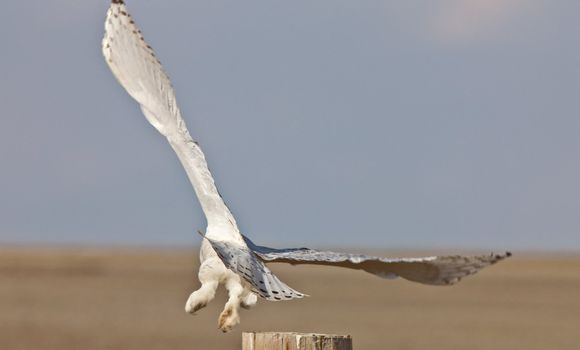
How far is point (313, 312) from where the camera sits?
20812 mm

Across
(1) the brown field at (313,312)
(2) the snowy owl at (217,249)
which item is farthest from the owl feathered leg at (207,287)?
(1) the brown field at (313,312)

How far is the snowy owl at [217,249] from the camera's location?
4.75m

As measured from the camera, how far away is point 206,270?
5.60 metres

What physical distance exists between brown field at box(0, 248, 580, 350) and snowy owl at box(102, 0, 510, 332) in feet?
30.6

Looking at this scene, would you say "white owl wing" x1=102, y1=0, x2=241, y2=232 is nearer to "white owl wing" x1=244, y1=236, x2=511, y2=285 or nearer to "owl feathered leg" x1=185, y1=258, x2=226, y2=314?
"owl feathered leg" x1=185, y1=258, x2=226, y2=314

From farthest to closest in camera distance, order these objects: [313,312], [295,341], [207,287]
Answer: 1. [313,312]
2. [207,287]
3. [295,341]

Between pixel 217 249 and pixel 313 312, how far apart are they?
51.5 feet

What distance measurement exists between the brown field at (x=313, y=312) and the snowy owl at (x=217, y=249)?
9.34 m

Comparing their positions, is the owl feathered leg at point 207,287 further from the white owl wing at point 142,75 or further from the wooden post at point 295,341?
the white owl wing at point 142,75

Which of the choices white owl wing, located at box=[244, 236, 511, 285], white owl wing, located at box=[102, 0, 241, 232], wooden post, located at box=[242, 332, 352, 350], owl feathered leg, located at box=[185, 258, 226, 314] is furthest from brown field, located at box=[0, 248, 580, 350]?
white owl wing, located at box=[244, 236, 511, 285]

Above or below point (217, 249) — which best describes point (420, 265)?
below

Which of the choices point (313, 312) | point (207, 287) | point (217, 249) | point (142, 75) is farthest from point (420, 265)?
point (313, 312)

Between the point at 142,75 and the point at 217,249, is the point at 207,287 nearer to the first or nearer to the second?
the point at 217,249

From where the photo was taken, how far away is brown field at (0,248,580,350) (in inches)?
690
